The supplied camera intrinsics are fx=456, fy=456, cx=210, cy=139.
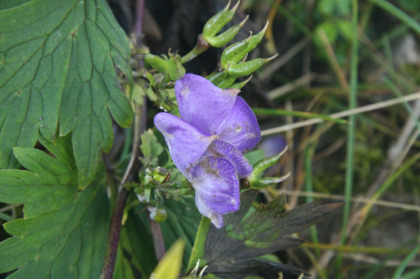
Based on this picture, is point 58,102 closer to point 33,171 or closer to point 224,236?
point 33,171

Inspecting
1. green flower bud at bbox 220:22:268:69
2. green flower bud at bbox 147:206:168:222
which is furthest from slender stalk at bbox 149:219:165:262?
green flower bud at bbox 220:22:268:69

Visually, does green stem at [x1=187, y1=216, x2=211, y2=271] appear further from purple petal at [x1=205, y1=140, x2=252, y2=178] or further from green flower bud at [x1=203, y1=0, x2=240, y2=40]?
green flower bud at [x1=203, y1=0, x2=240, y2=40]

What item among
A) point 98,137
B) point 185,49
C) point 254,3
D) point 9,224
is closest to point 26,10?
point 98,137

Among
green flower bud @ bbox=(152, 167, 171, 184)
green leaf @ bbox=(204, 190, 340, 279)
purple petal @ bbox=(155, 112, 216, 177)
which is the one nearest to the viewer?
purple petal @ bbox=(155, 112, 216, 177)

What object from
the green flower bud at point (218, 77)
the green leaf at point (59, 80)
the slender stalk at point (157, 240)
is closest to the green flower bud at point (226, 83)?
the green flower bud at point (218, 77)

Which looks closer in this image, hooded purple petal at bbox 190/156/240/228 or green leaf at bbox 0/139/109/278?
hooded purple petal at bbox 190/156/240/228

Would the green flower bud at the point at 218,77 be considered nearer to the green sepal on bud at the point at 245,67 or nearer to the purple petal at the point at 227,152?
the green sepal on bud at the point at 245,67

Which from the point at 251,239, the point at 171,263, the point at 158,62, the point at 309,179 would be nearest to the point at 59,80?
the point at 158,62
